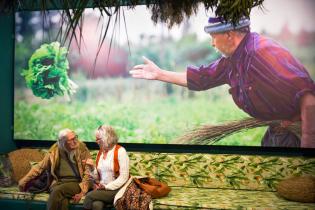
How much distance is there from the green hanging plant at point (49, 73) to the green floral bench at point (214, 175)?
51.6 inches

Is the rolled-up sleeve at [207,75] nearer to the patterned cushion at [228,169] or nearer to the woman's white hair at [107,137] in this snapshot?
the patterned cushion at [228,169]

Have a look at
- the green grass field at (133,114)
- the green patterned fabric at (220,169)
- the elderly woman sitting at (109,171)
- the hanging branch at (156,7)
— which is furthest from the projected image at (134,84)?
the hanging branch at (156,7)

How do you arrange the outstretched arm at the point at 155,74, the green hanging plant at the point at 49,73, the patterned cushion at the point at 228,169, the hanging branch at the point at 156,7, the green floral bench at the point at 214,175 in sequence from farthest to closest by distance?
the green hanging plant at the point at 49,73, the outstretched arm at the point at 155,74, the patterned cushion at the point at 228,169, the green floral bench at the point at 214,175, the hanging branch at the point at 156,7

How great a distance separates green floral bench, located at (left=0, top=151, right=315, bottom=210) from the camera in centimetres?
425

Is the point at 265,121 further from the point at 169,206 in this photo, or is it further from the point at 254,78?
the point at 169,206

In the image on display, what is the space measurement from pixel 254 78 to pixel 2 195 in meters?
3.14

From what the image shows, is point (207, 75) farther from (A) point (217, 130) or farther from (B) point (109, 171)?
(B) point (109, 171)

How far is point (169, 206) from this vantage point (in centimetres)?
408

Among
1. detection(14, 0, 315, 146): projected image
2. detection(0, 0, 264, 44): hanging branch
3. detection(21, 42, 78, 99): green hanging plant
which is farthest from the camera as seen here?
detection(21, 42, 78, 99): green hanging plant

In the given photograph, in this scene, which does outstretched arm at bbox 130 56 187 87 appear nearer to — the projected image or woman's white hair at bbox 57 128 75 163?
the projected image

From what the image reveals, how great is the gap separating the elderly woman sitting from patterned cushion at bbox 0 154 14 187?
4.44 feet

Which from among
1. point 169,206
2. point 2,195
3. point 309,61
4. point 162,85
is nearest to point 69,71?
point 162,85

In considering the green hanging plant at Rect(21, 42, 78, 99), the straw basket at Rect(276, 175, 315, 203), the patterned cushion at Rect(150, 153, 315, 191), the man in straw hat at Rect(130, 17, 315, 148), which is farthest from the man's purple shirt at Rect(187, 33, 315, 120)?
the green hanging plant at Rect(21, 42, 78, 99)

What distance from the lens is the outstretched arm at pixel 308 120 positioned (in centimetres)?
463
